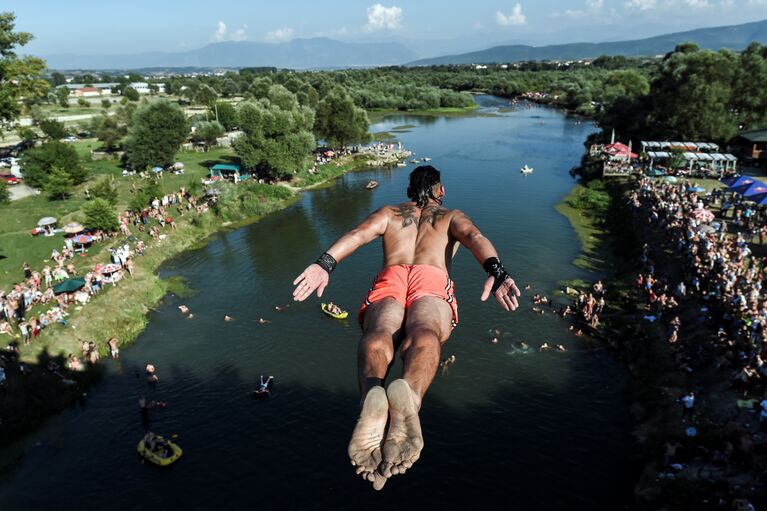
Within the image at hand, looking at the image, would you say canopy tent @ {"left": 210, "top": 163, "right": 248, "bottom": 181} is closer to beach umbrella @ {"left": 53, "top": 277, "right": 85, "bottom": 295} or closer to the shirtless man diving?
beach umbrella @ {"left": 53, "top": 277, "right": 85, "bottom": 295}

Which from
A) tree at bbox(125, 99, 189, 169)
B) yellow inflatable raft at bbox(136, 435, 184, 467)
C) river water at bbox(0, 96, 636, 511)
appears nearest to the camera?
river water at bbox(0, 96, 636, 511)

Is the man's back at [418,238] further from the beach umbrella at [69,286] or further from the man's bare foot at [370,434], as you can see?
the beach umbrella at [69,286]

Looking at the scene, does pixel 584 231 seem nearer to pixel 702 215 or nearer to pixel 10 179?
pixel 702 215

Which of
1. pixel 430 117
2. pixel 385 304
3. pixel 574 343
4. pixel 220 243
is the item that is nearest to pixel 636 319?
pixel 574 343

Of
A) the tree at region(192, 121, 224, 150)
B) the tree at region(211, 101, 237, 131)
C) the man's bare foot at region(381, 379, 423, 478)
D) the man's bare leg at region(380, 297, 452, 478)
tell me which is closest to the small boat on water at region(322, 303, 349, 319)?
the man's bare leg at region(380, 297, 452, 478)

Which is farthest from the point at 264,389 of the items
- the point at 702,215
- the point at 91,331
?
the point at 702,215

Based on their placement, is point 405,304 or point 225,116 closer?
point 405,304

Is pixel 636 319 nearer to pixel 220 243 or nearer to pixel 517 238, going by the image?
pixel 517 238
